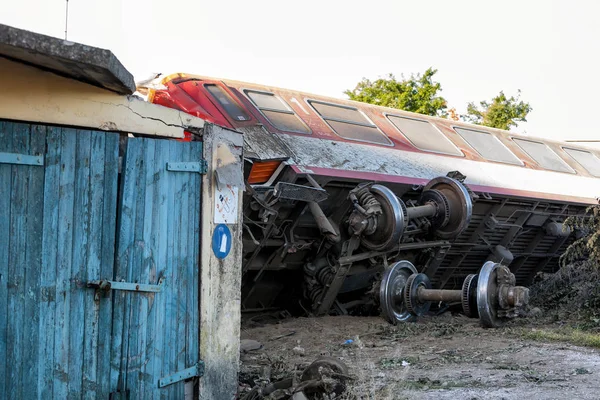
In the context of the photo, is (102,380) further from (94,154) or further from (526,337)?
(526,337)

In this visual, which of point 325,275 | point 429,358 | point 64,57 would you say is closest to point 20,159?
point 64,57

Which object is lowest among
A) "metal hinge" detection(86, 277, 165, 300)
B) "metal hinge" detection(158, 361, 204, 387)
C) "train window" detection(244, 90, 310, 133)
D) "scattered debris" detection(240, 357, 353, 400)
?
"scattered debris" detection(240, 357, 353, 400)

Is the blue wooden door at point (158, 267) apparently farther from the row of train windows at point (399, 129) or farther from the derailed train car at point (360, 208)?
the row of train windows at point (399, 129)

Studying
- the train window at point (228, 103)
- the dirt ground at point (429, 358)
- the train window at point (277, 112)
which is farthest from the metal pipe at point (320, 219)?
the train window at point (228, 103)

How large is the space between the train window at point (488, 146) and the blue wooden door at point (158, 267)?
8051 mm

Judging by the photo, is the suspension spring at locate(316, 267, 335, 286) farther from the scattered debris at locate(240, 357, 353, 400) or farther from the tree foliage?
the tree foliage

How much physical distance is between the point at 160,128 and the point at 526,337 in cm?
466

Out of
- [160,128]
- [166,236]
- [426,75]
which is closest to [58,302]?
[166,236]

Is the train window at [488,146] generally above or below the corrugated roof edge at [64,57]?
above

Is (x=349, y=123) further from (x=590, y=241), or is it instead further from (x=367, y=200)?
(x=590, y=241)

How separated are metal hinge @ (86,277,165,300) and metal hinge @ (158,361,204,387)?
23.1 inches

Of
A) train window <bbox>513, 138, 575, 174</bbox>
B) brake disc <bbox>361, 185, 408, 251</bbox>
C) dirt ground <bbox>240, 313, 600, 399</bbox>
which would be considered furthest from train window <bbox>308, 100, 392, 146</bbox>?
train window <bbox>513, 138, 575, 174</bbox>

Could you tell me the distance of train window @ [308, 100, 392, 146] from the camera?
1026 centimetres

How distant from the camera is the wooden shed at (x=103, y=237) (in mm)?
4445
